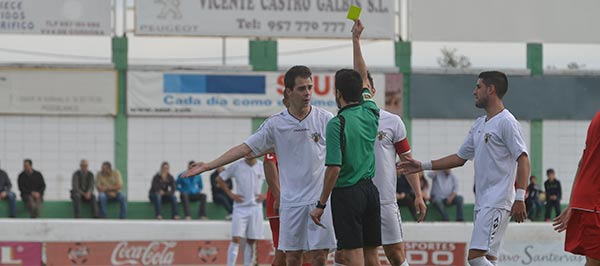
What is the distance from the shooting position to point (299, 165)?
1052 centimetres

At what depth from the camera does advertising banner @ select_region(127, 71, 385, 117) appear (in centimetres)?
3120

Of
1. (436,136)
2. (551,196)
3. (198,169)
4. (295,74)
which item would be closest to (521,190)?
(295,74)

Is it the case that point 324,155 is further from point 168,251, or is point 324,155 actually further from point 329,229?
point 168,251

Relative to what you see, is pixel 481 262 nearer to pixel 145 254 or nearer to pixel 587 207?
pixel 587 207

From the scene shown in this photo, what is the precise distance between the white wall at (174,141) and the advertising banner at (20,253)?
1249cm

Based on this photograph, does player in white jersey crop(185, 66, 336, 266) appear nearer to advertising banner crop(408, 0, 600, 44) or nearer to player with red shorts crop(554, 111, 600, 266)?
player with red shorts crop(554, 111, 600, 266)

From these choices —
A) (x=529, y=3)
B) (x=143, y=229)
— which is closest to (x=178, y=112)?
(x=529, y=3)

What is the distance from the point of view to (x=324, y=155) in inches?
416

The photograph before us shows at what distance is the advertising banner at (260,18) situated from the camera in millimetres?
30359

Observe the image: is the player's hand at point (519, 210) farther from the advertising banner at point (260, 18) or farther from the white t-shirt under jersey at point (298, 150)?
the advertising banner at point (260, 18)

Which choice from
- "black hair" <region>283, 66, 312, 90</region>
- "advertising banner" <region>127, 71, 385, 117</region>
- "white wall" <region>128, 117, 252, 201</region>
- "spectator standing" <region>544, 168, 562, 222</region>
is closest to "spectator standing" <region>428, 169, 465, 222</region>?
"spectator standing" <region>544, 168, 562, 222</region>

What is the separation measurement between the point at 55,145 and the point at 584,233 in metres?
23.8

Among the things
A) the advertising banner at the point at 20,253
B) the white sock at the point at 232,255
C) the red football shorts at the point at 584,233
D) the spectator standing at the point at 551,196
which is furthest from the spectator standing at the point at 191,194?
the red football shorts at the point at 584,233

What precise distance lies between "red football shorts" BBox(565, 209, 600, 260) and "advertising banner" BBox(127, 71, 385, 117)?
22.6 metres
